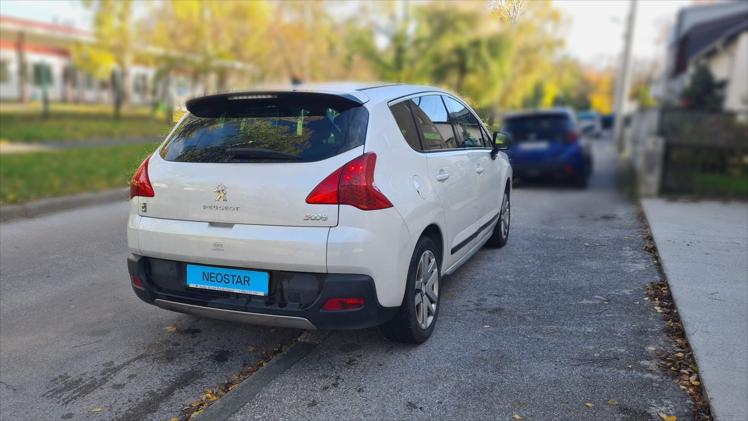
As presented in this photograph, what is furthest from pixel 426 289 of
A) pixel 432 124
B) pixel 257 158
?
pixel 257 158

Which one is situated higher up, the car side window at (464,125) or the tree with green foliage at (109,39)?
the tree with green foliage at (109,39)

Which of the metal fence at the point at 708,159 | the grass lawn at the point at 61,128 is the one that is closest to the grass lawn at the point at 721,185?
the metal fence at the point at 708,159

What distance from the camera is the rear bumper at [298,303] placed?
3.31 meters

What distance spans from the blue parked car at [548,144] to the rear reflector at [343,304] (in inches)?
306

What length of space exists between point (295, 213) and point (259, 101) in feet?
2.78

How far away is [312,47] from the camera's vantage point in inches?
1114

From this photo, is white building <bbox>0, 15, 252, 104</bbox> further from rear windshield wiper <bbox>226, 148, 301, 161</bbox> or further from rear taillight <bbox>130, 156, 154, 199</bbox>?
rear windshield wiper <bbox>226, 148, 301, 161</bbox>

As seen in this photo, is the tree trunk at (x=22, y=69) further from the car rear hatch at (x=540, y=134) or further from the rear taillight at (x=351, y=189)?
the rear taillight at (x=351, y=189)

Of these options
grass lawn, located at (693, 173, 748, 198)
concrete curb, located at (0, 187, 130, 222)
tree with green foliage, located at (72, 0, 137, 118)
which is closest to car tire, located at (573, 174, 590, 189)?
grass lawn, located at (693, 173, 748, 198)

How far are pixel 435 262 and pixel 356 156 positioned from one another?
111 centimetres

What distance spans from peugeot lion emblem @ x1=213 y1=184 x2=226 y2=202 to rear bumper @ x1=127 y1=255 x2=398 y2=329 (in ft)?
1.69

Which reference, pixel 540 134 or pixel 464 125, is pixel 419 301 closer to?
pixel 464 125

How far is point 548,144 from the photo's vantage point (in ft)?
36.1

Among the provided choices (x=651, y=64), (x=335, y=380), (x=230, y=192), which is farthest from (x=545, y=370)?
(x=651, y=64)
